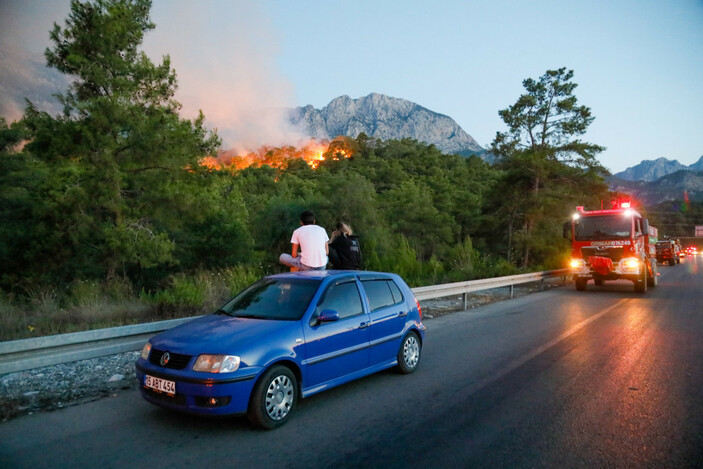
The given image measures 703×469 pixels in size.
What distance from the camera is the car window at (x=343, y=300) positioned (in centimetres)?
548

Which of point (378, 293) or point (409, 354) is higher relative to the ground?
point (378, 293)

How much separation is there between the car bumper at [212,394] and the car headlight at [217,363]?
0.26 ft

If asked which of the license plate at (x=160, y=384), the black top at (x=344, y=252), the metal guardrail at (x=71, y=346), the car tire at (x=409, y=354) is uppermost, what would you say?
the black top at (x=344, y=252)

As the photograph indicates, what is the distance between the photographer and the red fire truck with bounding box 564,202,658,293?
665 inches

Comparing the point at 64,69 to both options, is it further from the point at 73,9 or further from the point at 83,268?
the point at 83,268

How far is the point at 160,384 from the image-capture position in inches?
176

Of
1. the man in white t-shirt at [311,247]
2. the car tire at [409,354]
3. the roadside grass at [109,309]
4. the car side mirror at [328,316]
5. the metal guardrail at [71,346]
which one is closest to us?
the car side mirror at [328,316]

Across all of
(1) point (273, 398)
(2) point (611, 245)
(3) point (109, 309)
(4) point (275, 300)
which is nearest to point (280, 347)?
(1) point (273, 398)

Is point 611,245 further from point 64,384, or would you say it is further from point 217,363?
point 64,384

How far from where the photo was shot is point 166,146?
66.2 ft

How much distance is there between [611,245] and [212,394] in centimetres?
1655

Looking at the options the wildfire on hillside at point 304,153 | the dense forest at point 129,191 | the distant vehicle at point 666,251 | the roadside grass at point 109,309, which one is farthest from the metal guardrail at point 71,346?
the wildfire on hillside at point 304,153

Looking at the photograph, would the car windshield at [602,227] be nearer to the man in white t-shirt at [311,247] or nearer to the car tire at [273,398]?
the man in white t-shirt at [311,247]

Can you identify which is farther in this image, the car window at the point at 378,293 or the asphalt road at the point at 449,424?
the car window at the point at 378,293
